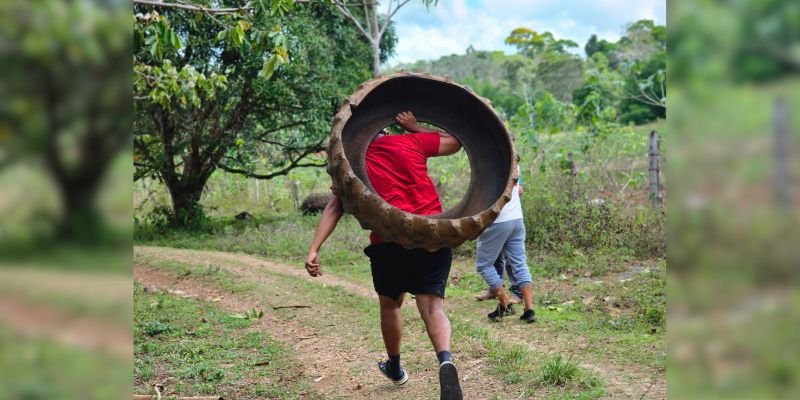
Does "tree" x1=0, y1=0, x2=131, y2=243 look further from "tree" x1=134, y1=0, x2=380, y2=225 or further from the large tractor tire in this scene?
"tree" x1=134, y1=0, x2=380, y2=225

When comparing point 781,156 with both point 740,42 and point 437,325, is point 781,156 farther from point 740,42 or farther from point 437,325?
point 437,325

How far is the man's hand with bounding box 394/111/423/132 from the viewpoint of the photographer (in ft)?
13.7

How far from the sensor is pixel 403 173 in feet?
12.9

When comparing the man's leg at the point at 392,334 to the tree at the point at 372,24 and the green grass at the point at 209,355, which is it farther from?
the tree at the point at 372,24

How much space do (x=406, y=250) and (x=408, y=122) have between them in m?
0.87

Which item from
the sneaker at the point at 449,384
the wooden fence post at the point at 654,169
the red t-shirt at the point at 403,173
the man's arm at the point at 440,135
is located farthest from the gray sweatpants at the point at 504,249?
the wooden fence post at the point at 654,169

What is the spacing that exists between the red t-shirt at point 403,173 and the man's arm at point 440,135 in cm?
12

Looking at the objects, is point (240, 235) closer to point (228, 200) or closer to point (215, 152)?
point (215, 152)

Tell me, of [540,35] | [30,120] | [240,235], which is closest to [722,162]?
[30,120]

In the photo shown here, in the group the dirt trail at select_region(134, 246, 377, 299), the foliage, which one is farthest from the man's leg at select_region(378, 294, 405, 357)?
the dirt trail at select_region(134, 246, 377, 299)

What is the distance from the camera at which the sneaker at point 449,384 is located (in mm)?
3496

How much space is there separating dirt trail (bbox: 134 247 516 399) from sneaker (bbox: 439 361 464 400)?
2.26 ft

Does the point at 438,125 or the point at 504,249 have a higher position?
the point at 438,125

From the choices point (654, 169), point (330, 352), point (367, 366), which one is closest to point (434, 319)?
point (367, 366)
